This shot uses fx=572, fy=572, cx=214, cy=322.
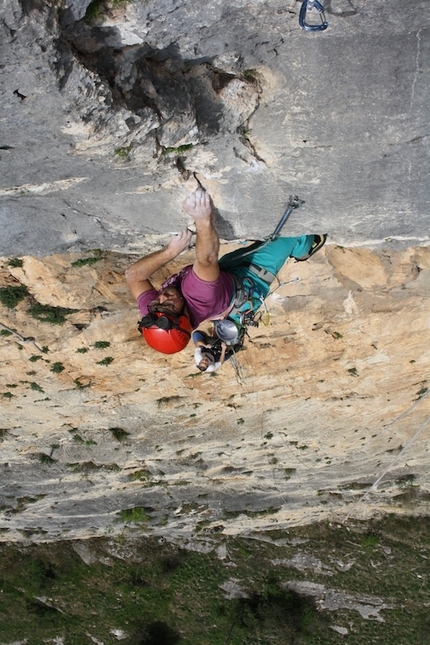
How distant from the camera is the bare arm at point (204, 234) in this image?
13.4 feet

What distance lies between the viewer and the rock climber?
14.4ft

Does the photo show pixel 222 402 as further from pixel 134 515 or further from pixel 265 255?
pixel 134 515

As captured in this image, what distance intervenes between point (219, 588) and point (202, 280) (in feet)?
37.2

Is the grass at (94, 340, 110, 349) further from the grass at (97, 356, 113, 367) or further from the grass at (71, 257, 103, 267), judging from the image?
the grass at (71, 257, 103, 267)

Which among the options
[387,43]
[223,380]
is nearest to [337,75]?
[387,43]

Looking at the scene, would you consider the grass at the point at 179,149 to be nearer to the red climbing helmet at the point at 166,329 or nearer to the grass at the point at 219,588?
the red climbing helmet at the point at 166,329

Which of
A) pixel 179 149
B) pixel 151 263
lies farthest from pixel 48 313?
pixel 179 149

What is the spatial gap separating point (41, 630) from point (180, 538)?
4.28 meters

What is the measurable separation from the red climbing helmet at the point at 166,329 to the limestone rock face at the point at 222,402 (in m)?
1.23

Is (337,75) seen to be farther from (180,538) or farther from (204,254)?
(180,538)

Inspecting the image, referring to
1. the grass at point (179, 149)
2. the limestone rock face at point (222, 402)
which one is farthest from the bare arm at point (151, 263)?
the grass at point (179, 149)

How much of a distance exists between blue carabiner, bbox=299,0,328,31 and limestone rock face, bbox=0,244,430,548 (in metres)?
2.88

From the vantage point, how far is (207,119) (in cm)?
348

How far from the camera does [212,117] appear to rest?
11.4 feet
